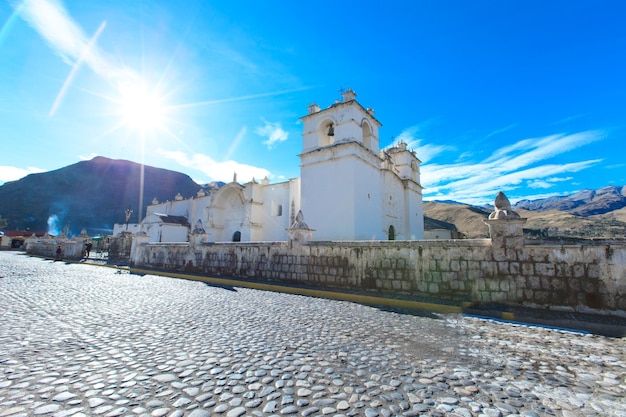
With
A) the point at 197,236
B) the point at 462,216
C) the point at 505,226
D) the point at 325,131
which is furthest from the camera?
the point at 462,216

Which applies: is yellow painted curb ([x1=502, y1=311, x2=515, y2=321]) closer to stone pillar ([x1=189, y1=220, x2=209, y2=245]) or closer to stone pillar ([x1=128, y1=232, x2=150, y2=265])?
stone pillar ([x1=189, y1=220, x2=209, y2=245])

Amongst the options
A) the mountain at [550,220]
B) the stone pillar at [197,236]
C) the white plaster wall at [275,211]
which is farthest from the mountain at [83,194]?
the mountain at [550,220]

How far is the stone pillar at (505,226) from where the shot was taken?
20.9 feet

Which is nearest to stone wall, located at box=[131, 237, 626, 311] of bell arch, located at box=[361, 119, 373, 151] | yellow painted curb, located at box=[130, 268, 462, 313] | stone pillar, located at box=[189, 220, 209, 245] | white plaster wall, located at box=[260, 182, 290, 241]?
yellow painted curb, located at box=[130, 268, 462, 313]

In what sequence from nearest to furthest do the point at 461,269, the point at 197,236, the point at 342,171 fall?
the point at 461,269
the point at 197,236
the point at 342,171

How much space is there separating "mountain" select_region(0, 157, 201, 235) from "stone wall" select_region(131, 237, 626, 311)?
7781cm

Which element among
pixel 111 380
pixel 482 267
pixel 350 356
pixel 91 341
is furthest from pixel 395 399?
pixel 482 267

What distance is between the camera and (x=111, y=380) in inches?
108

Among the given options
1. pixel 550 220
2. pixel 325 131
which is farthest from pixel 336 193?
pixel 550 220

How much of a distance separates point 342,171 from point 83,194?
4603 inches

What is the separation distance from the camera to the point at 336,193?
16.7m

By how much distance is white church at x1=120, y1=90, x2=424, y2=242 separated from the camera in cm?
1647

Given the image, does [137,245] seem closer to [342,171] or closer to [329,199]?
[329,199]

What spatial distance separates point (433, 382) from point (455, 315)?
3.67m
